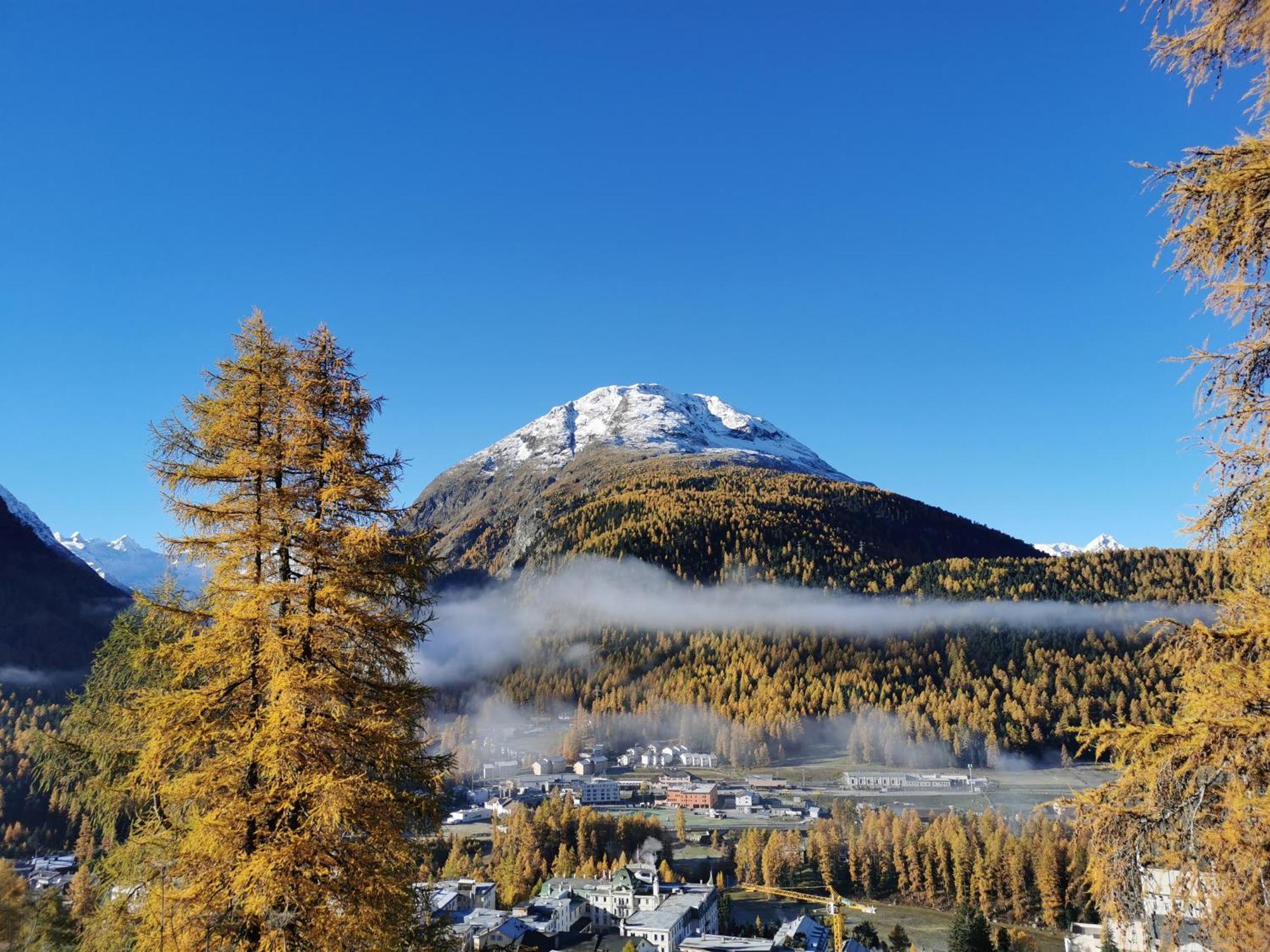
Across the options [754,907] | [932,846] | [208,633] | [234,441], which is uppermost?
[234,441]

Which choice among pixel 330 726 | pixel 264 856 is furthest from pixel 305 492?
pixel 264 856

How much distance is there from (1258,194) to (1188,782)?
5611 mm

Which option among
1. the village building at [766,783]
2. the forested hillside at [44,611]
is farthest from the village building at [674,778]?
the forested hillside at [44,611]

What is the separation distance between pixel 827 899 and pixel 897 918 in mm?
7669

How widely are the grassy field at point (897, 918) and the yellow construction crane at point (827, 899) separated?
2.44 ft

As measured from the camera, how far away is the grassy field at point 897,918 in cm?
6134

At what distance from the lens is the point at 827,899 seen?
7506 centimetres

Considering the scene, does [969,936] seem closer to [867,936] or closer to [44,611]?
[867,936]

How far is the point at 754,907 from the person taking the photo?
75.2 meters

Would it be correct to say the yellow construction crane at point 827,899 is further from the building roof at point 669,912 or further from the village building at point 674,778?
the village building at point 674,778

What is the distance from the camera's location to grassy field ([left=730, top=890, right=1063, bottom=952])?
6134 cm

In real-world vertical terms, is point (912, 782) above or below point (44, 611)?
below

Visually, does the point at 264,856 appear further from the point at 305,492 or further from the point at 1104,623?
the point at 1104,623

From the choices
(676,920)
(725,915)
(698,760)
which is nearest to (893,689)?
(698,760)
